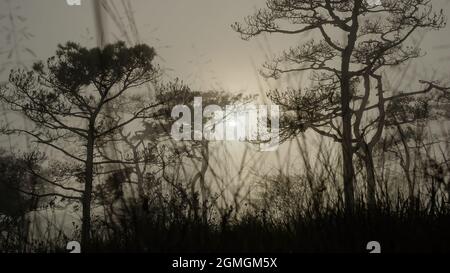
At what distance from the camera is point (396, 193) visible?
2.40 m

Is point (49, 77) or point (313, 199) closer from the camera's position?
point (313, 199)

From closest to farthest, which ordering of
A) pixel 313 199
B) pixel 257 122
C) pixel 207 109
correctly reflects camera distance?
pixel 313 199 → pixel 257 122 → pixel 207 109

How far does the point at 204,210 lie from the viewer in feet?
7.64

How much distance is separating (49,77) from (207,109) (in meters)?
3.70
